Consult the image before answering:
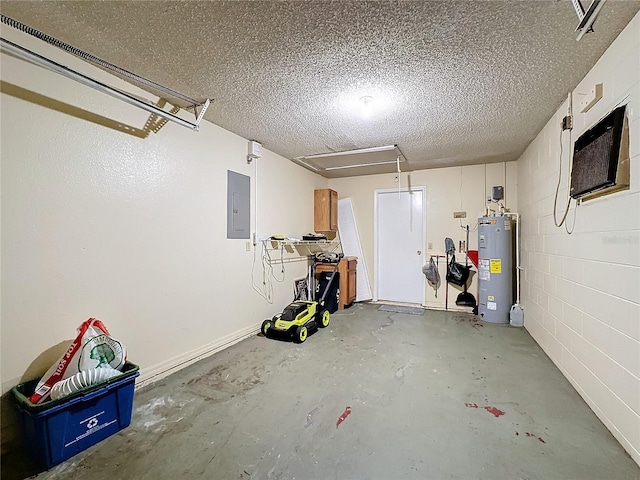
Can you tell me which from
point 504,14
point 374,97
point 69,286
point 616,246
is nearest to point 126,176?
point 69,286

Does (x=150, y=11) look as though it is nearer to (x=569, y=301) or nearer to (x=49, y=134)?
(x=49, y=134)

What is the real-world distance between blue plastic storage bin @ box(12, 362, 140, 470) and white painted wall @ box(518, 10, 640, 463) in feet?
10.1

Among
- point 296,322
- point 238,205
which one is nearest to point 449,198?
Answer: point 296,322

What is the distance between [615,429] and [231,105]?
384cm

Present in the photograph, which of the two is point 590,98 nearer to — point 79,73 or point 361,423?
point 361,423

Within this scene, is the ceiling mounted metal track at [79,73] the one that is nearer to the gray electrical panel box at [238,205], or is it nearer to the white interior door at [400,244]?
the gray electrical panel box at [238,205]

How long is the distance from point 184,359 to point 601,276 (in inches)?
140

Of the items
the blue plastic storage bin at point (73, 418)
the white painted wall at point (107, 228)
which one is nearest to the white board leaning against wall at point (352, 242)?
the white painted wall at point (107, 228)

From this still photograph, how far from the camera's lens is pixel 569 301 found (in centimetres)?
257

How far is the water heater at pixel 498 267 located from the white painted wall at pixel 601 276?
1.08 metres

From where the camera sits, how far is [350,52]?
198 centimetres

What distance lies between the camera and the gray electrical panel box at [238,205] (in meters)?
3.50

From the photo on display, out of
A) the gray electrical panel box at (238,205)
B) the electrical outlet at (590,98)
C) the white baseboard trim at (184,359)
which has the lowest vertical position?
the white baseboard trim at (184,359)

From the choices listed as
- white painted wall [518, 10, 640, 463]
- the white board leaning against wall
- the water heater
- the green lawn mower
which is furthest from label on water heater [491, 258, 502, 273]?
the green lawn mower
